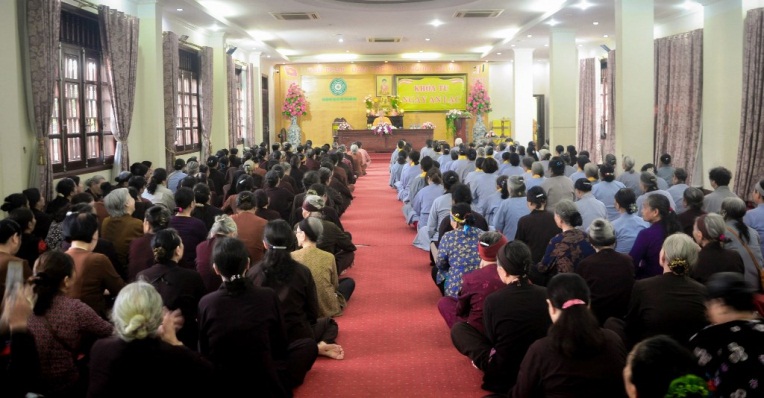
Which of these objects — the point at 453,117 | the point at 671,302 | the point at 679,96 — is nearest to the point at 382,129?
the point at 453,117

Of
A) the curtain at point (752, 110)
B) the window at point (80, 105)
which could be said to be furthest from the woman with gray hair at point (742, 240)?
the window at point (80, 105)

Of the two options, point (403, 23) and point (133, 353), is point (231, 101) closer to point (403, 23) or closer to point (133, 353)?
point (403, 23)

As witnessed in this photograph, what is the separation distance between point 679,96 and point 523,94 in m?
8.72

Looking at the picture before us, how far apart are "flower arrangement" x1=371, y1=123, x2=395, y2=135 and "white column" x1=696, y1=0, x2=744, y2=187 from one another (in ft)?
37.6

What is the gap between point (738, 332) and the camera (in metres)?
2.95

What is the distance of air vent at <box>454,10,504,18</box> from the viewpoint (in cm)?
1593

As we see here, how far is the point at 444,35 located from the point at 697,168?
851 centimetres

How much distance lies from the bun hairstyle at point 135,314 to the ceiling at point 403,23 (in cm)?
1047

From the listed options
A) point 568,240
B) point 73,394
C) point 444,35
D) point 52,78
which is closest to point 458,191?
point 568,240

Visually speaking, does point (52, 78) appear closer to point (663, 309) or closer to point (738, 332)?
point (663, 309)

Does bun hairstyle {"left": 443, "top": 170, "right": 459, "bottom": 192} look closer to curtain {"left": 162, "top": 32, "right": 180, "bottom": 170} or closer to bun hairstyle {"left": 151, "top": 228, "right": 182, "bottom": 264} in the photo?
bun hairstyle {"left": 151, "top": 228, "right": 182, "bottom": 264}

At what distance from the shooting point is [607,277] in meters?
4.68

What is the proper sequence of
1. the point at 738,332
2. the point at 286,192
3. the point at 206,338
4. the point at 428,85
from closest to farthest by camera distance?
the point at 738,332
the point at 206,338
the point at 286,192
the point at 428,85

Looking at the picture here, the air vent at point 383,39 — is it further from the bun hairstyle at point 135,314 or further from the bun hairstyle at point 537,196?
the bun hairstyle at point 135,314
